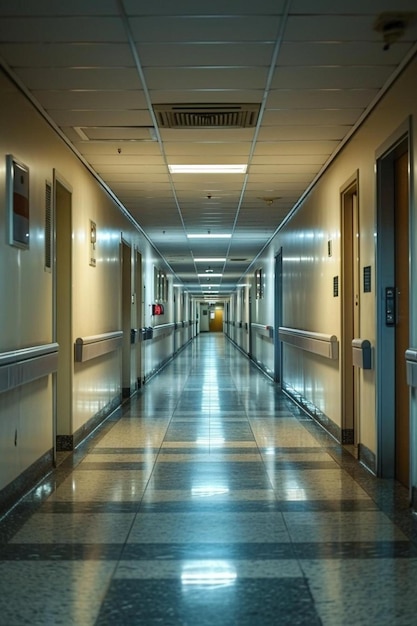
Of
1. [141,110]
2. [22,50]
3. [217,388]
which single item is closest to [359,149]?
[141,110]

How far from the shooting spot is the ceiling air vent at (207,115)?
14.8 feet

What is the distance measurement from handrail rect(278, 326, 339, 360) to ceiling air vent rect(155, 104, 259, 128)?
7.11ft

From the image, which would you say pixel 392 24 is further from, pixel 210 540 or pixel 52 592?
pixel 52 592

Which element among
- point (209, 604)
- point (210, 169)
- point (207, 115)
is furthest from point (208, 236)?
point (209, 604)

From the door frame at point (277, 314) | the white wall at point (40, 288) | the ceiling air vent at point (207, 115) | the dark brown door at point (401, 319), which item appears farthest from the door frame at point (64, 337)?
the door frame at point (277, 314)

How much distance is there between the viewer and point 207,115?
468 cm

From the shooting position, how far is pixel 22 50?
3.52m

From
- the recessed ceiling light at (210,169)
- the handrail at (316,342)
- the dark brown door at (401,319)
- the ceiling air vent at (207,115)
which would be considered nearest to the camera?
the dark brown door at (401,319)

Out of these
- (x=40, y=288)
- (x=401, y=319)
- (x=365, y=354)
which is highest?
(x=40, y=288)

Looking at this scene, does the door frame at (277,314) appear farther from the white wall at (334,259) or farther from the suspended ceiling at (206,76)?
the suspended ceiling at (206,76)

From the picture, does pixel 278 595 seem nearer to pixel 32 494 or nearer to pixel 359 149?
pixel 32 494

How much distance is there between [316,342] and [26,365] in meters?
3.46

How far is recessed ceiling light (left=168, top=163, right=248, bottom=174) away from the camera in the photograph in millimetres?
6236

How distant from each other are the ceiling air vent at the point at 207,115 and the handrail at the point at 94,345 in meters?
2.08
